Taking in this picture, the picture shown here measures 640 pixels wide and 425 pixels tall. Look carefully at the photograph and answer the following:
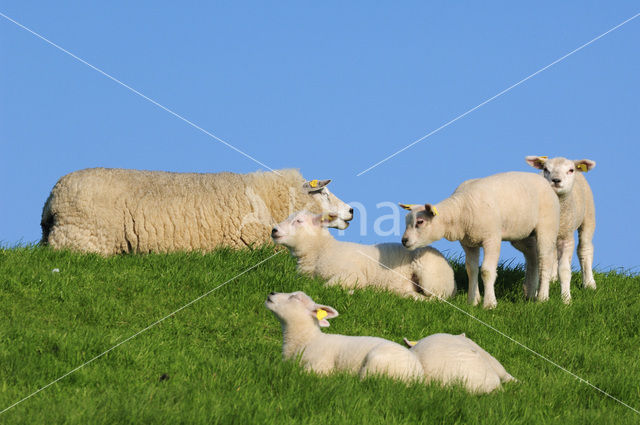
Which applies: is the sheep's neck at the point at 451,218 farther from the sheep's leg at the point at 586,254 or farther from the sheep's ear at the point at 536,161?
the sheep's leg at the point at 586,254

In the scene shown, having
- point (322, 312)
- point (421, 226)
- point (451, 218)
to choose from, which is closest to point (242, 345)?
point (322, 312)

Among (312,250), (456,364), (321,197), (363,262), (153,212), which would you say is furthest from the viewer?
(321,197)

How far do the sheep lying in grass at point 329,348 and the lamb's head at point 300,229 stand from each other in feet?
11.5

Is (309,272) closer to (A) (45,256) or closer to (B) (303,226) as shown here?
(B) (303,226)

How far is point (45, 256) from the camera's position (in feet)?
36.4

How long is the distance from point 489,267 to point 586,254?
2.95m

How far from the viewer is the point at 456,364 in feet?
20.4

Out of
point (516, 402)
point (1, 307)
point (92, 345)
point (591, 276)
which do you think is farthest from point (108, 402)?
point (591, 276)

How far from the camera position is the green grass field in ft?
18.1

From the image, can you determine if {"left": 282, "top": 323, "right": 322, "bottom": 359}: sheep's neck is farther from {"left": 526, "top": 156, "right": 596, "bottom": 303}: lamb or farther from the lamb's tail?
the lamb's tail

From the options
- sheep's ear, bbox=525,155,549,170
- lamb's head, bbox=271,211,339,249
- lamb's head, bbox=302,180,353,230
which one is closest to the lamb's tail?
lamb's head, bbox=302,180,353,230

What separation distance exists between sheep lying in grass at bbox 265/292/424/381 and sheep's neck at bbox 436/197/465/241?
12.2ft

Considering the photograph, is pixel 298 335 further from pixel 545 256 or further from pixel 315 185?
pixel 315 185

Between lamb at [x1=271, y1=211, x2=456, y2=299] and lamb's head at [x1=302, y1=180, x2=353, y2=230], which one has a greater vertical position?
lamb's head at [x1=302, y1=180, x2=353, y2=230]
